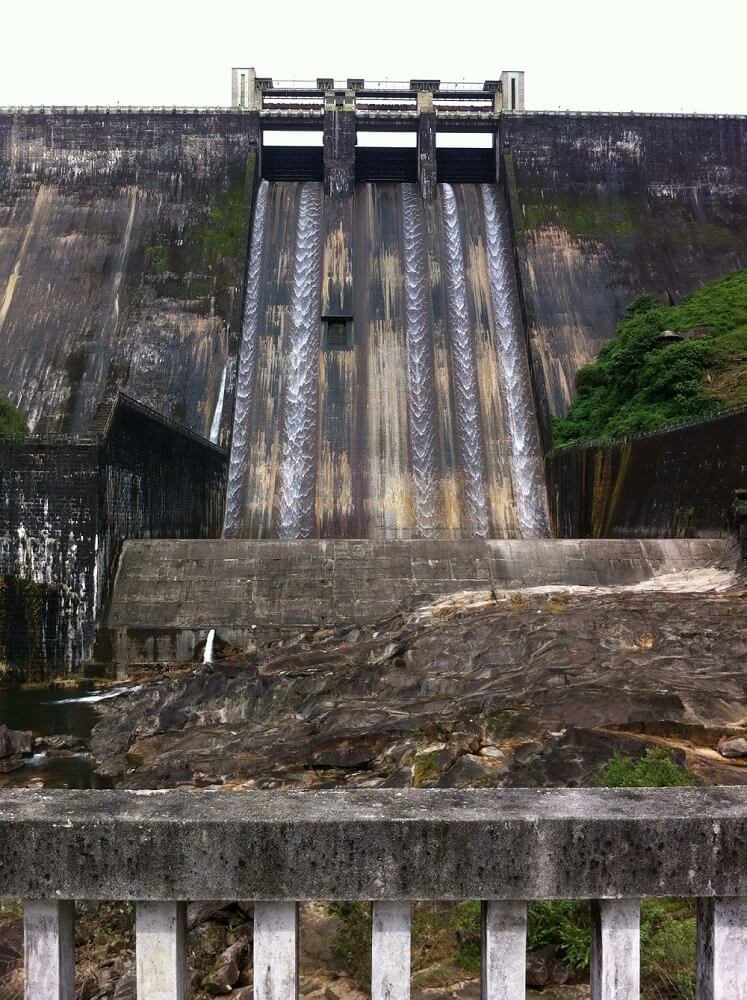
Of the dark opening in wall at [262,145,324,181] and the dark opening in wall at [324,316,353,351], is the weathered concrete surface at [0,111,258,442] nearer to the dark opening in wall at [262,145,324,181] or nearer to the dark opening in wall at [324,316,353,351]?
the dark opening in wall at [262,145,324,181]

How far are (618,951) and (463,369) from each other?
24898 mm

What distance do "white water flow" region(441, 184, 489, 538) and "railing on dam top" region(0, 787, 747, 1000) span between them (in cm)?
2087

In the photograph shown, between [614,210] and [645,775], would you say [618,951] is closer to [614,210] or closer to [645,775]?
[645,775]

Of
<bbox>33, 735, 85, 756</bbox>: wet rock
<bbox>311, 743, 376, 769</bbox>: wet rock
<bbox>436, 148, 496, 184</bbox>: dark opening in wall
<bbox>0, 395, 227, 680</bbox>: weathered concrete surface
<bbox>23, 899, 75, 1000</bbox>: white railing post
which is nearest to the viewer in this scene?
<bbox>23, 899, 75, 1000</bbox>: white railing post

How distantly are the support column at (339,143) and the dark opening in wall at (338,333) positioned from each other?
20.8ft

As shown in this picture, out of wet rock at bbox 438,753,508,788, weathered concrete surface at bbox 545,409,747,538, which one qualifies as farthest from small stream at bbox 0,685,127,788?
weathered concrete surface at bbox 545,409,747,538

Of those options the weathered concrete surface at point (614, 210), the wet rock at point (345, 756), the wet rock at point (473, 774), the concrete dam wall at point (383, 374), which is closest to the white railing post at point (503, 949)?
the wet rock at point (473, 774)

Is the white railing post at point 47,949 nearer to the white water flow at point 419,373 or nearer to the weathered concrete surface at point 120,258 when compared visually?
the white water flow at point 419,373

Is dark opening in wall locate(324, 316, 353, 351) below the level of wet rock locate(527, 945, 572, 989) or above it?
above

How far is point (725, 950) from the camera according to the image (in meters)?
1.97

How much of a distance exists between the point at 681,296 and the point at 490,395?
7.98 m

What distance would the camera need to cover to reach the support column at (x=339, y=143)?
30.1 m

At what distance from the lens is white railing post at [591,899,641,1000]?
6.53 feet

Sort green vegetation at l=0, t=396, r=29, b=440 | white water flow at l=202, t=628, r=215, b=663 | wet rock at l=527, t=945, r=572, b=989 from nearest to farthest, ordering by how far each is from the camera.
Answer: wet rock at l=527, t=945, r=572, b=989
white water flow at l=202, t=628, r=215, b=663
green vegetation at l=0, t=396, r=29, b=440
